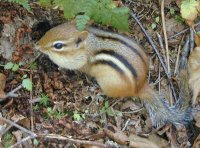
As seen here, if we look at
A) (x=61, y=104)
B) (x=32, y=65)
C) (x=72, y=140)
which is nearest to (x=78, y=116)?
(x=61, y=104)

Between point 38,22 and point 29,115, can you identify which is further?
point 38,22

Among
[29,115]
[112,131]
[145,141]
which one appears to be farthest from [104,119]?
[29,115]

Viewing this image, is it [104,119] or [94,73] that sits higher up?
[94,73]

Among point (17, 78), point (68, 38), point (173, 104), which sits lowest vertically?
Result: point (173, 104)

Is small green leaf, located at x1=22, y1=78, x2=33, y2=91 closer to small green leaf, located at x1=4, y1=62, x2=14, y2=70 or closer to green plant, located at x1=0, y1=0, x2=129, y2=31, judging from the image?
small green leaf, located at x1=4, y1=62, x2=14, y2=70

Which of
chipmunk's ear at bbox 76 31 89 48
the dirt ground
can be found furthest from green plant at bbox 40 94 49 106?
chipmunk's ear at bbox 76 31 89 48

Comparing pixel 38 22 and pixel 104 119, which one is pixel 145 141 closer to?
pixel 104 119
